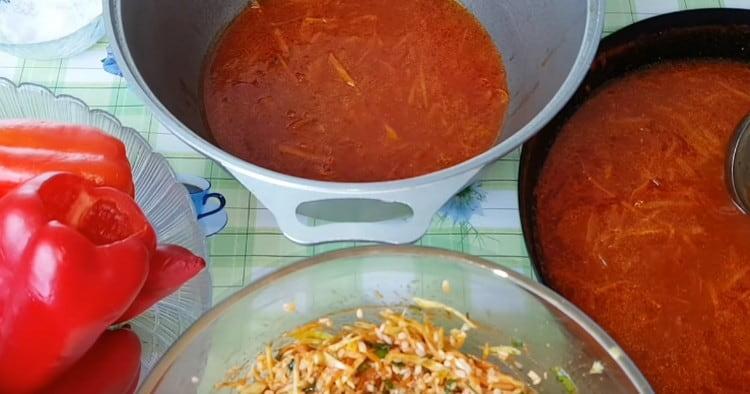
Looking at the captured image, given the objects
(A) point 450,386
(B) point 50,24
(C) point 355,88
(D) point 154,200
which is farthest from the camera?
(B) point 50,24

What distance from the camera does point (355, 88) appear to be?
1.30 meters

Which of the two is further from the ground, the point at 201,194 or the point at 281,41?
the point at 281,41

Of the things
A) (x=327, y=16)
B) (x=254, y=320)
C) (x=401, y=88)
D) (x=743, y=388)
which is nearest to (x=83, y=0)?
(x=327, y=16)

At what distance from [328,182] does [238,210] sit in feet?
1.20

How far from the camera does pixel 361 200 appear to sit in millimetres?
1069

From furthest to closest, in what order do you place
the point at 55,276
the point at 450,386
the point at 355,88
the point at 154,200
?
the point at 355,88, the point at 154,200, the point at 450,386, the point at 55,276

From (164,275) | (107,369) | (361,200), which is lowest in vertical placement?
(107,369)

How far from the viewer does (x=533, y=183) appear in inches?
48.4

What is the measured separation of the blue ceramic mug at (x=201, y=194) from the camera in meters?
1.27

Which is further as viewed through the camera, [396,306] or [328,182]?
[396,306]

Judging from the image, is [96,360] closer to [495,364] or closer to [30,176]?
[30,176]

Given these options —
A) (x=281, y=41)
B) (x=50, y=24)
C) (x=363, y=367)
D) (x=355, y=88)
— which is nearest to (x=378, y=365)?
(x=363, y=367)

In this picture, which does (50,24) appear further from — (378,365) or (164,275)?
(378,365)

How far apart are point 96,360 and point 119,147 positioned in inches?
11.4
